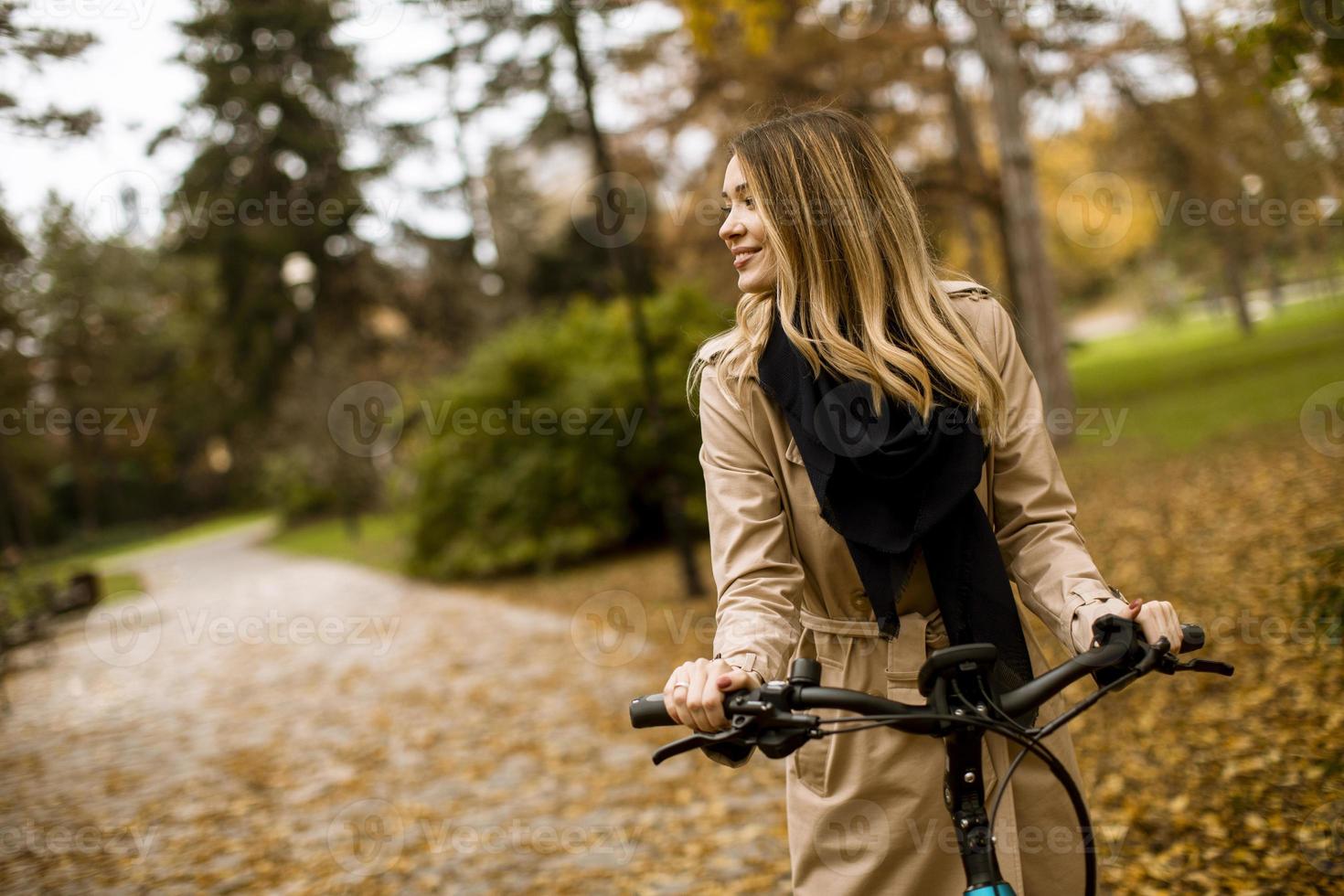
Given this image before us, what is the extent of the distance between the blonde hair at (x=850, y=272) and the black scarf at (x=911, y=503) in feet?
0.21

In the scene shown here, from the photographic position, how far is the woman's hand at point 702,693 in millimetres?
1548

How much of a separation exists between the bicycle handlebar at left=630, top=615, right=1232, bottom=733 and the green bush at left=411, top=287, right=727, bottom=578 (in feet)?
36.6

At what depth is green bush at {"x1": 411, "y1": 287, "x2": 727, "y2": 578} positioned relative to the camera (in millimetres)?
13219

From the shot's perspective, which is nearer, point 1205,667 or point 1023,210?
point 1205,667

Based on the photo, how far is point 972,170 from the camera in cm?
1808

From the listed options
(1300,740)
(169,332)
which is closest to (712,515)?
(1300,740)

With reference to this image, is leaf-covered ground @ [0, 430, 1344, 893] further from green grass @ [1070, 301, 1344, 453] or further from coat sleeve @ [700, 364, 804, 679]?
coat sleeve @ [700, 364, 804, 679]

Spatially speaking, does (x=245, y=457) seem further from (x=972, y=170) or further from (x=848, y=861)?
(x=848, y=861)

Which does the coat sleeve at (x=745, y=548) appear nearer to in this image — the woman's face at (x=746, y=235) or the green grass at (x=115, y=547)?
the woman's face at (x=746, y=235)

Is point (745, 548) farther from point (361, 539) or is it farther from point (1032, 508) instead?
point (361, 539)

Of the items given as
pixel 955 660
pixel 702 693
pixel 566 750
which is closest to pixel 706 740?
pixel 702 693

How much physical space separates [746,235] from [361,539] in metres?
23.7

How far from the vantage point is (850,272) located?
1.93 meters

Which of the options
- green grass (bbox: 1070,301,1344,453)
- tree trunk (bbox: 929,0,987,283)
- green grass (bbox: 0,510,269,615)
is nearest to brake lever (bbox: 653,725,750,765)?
green grass (bbox: 1070,301,1344,453)
